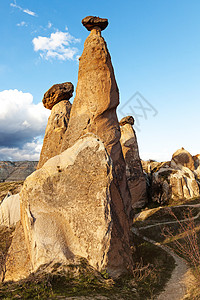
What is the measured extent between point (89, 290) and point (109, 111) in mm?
12888

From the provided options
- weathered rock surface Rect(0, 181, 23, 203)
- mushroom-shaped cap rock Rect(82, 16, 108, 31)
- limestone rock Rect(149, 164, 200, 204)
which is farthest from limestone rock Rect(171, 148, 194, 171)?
mushroom-shaped cap rock Rect(82, 16, 108, 31)

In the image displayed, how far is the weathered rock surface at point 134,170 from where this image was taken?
2945cm

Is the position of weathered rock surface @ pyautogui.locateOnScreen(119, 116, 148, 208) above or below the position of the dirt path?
above

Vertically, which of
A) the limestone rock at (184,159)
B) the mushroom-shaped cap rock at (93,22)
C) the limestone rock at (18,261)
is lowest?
the limestone rock at (18,261)

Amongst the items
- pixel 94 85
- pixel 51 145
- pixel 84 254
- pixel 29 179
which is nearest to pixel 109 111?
pixel 94 85

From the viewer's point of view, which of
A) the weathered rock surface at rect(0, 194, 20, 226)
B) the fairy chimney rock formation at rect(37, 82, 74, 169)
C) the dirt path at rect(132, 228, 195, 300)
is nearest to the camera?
the dirt path at rect(132, 228, 195, 300)

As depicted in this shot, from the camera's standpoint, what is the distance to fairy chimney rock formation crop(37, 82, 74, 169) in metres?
21.4

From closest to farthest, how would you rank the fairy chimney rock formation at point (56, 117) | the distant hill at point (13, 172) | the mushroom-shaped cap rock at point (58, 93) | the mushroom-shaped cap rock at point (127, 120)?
the fairy chimney rock formation at point (56, 117)
the mushroom-shaped cap rock at point (58, 93)
the mushroom-shaped cap rock at point (127, 120)
the distant hill at point (13, 172)

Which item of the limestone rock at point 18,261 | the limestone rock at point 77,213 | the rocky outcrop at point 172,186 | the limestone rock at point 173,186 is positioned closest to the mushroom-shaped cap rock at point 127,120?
the rocky outcrop at point 172,186

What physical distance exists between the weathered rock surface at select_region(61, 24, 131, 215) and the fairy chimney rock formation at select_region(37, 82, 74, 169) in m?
3.80

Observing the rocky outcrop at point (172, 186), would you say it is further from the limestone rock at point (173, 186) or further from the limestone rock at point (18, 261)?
the limestone rock at point (18, 261)

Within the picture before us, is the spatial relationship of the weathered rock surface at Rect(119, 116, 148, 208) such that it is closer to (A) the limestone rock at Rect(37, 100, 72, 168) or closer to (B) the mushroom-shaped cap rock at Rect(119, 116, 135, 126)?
(B) the mushroom-shaped cap rock at Rect(119, 116, 135, 126)

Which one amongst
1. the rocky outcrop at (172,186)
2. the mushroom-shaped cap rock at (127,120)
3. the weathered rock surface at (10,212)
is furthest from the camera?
the mushroom-shaped cap rock at (127,120)

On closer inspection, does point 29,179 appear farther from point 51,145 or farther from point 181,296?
point 51,145
